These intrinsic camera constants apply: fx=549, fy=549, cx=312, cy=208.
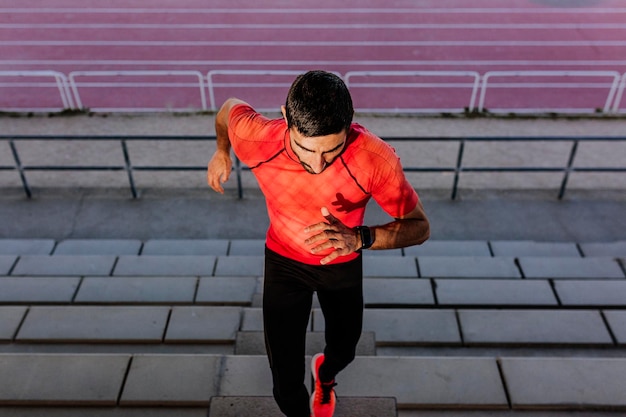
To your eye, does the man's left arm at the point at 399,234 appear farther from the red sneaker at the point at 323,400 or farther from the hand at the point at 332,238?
the red sneaker at the point at 323,400

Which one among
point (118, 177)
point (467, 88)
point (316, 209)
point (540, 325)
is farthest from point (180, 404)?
point (467, 88)

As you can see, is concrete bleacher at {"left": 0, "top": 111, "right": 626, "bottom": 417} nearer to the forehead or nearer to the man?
the man

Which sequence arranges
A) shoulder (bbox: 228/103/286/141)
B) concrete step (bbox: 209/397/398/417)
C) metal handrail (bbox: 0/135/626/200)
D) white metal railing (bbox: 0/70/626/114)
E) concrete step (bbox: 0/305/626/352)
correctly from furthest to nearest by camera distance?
white metal railing (bbox: 0/70/626/114) → metal handrail (bbox: 0/135/626/200) → concrete step (bbox: 0/305/626/352) → concrete step (bbox: 209/397/398/417) → shoulder (bbox: 228/103/286/141)

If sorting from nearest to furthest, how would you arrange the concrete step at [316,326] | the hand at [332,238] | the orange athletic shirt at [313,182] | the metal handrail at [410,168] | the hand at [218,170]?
the hand at [332,238]
the orange athletic shirt at [313,182]
the hand at [218,170]
the concrete step at [316,326]
the metal handrail at [410,168]

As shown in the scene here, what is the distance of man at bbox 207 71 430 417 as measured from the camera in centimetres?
243

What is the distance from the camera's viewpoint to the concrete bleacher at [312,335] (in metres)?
3.22

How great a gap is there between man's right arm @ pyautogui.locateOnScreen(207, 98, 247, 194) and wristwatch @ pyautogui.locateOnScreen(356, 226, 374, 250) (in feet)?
3.07

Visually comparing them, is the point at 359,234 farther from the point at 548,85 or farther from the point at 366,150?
the point at 548,85

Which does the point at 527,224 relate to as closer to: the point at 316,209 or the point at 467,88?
the point at 316,209

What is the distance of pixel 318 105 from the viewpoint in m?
2.17

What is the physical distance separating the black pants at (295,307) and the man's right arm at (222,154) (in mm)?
602
